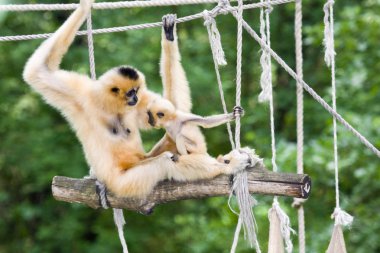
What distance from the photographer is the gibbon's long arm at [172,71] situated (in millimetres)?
3975

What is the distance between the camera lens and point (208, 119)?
387cm

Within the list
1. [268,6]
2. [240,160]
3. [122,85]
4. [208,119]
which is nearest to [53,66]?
[122,85]

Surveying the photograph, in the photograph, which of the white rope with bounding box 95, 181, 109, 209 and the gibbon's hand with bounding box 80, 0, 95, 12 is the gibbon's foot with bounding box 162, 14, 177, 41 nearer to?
the gibbon's hand with bounding box 80, 0, 95, 12

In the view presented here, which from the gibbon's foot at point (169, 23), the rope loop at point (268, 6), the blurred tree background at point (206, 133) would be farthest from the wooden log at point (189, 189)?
the blurred tree background at point (206, 133)

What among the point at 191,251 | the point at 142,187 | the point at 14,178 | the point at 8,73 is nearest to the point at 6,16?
the point at 8,73

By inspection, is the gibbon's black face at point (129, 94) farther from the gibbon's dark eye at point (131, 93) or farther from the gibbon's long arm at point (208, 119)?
the gibbon's long arm at point (208, 119)

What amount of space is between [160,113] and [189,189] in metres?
0.60

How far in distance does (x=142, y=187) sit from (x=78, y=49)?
16.1 ft

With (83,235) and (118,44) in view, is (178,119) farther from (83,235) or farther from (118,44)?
(83,235)

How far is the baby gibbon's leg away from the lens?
3.58 meters

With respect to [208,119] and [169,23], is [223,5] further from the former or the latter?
[208,119]

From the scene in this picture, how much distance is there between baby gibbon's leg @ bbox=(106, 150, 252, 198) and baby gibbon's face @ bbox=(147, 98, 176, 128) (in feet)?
0.82

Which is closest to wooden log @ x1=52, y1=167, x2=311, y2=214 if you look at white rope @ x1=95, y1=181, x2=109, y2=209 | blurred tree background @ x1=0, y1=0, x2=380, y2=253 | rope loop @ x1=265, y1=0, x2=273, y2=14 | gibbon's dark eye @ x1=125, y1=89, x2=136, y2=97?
white rope @ x1=95, y1=181, x2=109, y2=209

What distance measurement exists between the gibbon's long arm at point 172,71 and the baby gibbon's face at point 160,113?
17 centimetres
